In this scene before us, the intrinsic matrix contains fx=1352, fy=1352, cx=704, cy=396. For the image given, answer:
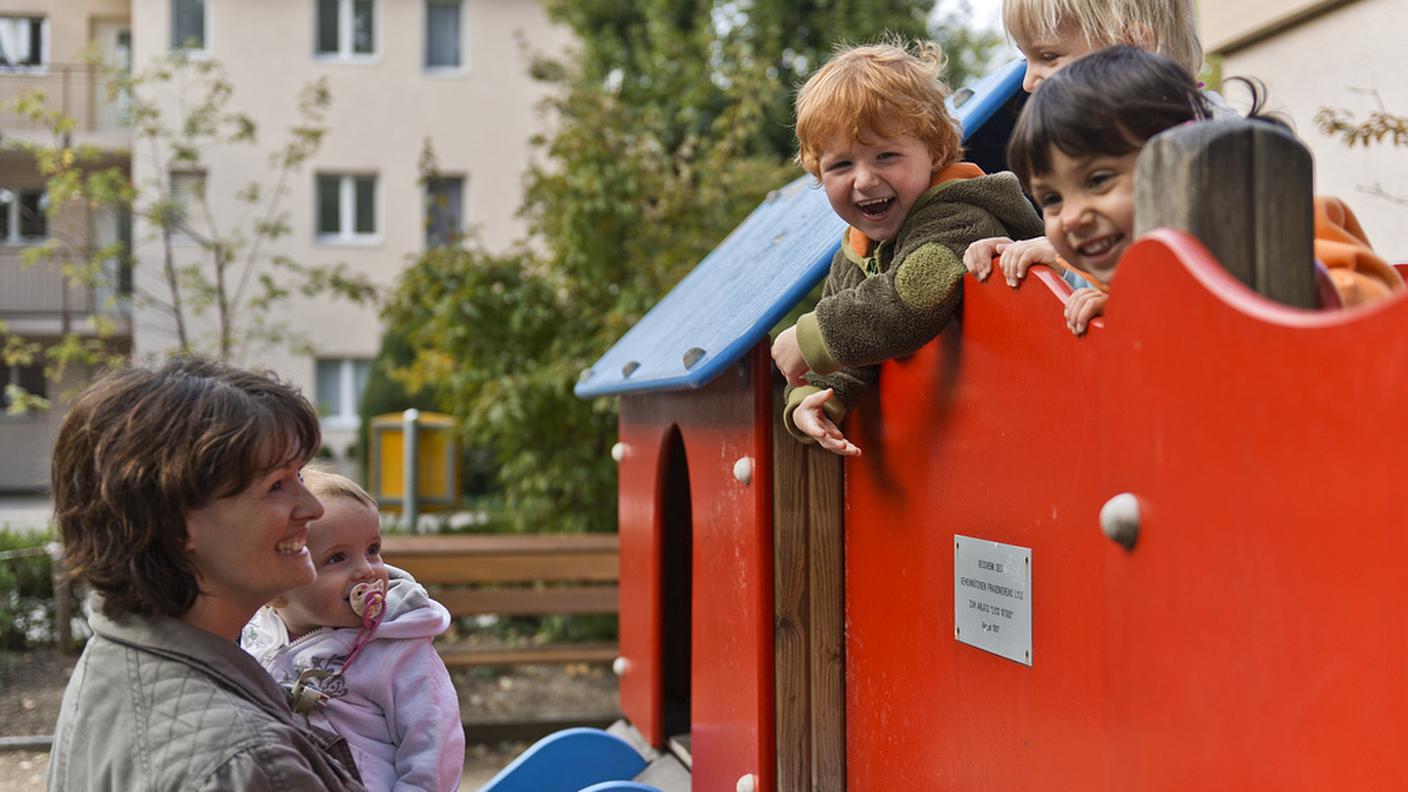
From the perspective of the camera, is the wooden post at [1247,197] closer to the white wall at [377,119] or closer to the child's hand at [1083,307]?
the child's hand at [1083,307]

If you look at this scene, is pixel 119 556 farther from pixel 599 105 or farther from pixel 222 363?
pixel 599 105

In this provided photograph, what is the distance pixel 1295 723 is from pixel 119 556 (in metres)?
1.31

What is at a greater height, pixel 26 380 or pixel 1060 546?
pixel 26 380

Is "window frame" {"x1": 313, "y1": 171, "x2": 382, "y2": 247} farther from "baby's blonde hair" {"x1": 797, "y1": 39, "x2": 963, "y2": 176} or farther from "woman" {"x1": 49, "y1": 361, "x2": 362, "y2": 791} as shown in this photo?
"woman" {"x1": 49, "y1": 361, "x2": 362, "y2": 791}

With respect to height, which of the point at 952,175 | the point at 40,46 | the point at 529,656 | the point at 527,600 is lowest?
the point at 529,656

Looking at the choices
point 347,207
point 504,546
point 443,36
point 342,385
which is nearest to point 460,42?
point 443,36

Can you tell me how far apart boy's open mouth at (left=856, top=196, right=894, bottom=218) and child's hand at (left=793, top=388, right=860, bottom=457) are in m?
0.34

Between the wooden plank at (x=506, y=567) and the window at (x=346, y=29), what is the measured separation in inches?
562

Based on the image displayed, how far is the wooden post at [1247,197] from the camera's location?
1431mm

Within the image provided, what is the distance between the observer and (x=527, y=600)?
7652mm

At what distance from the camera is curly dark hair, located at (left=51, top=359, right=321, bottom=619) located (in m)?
1.57

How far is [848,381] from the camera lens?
252cm

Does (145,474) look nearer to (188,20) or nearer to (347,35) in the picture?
(347,35)

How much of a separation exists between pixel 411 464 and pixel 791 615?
8441mm
